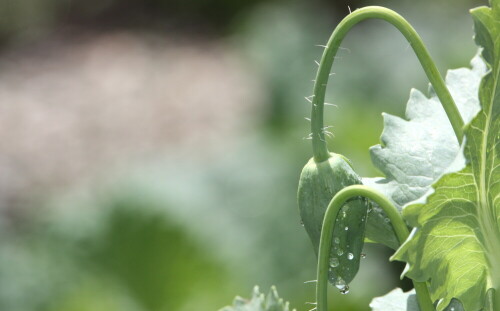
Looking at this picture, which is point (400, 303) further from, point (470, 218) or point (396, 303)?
point (470, 218)

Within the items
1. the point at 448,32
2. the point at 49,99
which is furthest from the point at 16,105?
the point at 448,32

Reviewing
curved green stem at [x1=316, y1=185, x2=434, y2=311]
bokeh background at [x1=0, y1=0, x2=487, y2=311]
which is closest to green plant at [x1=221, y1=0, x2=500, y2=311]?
curved green stem at [x1=316, y1=185, x2=434, y2=311]

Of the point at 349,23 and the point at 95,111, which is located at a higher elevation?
the point at 95,111

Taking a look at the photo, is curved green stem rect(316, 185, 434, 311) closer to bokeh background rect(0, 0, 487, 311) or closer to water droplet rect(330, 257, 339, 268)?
water droplet rect(330, 257, 339, 268)

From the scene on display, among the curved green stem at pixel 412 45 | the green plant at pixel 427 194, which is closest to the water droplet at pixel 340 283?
the green plant at pixel 427 194

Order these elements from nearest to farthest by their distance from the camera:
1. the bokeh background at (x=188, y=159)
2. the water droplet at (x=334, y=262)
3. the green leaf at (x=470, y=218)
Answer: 1. the green leaf at (x=470, y=218)
2. the water droplet at (x=334, y=262)
3. the bokeh background at (x=188, y=159)

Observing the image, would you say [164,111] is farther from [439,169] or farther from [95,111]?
[439,169]

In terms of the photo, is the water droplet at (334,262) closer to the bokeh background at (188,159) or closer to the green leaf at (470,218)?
the green leaf at (470,218)
